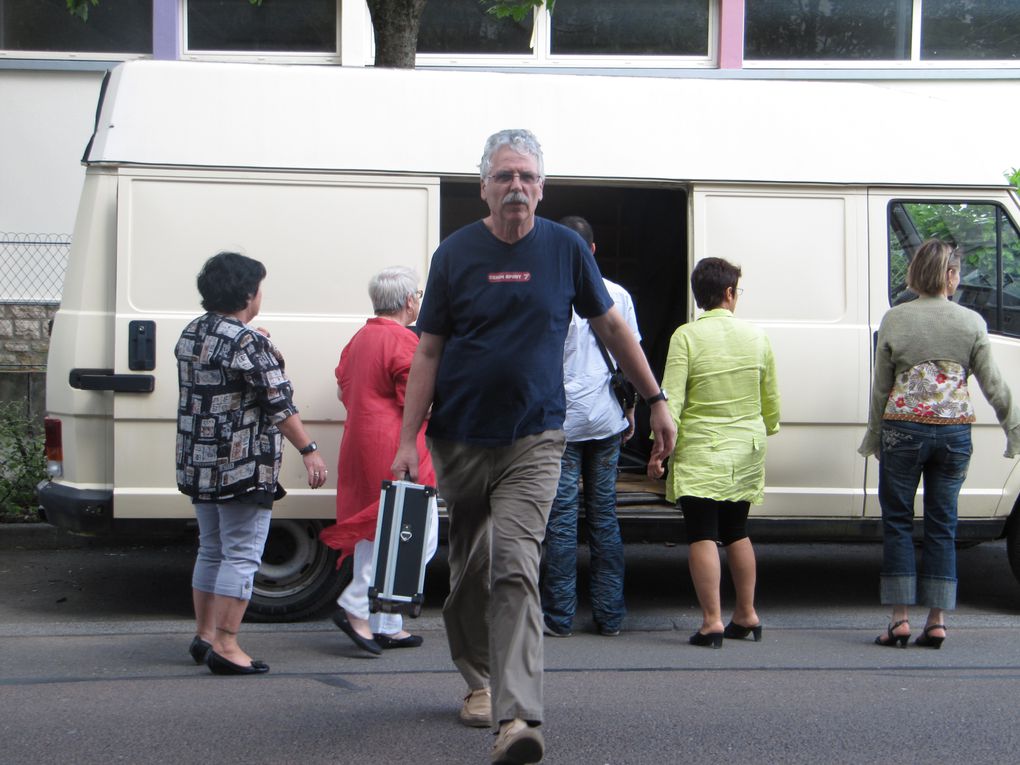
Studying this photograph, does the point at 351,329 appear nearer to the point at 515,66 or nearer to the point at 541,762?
the point at 541,762

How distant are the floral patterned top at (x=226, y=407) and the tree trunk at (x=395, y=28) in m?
3.39

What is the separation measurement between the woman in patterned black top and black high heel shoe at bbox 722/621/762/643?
208 centimetres

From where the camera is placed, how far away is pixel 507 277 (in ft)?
12.5

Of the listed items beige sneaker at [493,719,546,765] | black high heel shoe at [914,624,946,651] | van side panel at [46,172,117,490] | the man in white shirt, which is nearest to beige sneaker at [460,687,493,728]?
beige sneaker at [493,719,546,765]

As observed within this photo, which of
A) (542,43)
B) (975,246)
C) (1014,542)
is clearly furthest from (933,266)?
(542,43)

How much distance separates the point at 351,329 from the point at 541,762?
259 centimetres

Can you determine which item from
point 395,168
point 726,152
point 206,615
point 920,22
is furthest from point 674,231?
point 920,22

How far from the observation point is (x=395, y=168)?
5871 millimetres

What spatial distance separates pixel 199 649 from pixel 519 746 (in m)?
1.98

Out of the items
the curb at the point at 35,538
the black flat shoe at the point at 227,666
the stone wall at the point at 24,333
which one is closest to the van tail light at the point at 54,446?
the black flat shoe at the point at 227,666

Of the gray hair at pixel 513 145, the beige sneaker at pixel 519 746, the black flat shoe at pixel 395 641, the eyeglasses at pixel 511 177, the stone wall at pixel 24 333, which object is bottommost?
the black flat shoe at pixel 395 641

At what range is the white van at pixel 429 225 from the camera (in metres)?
5.77

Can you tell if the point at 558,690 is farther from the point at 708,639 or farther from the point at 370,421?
Result: the point at 370,421

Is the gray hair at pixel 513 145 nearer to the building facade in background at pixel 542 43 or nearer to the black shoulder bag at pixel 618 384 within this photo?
the black shoulder bag at pixel 618 384
